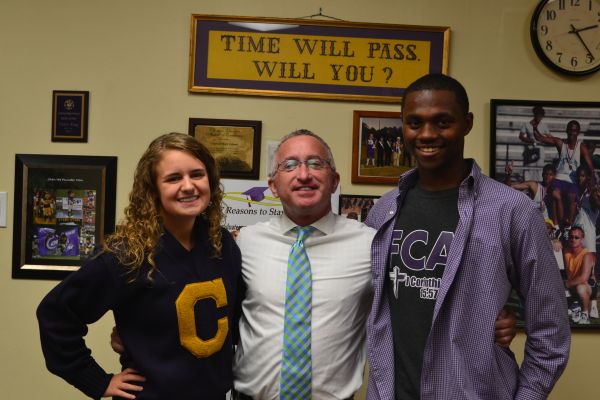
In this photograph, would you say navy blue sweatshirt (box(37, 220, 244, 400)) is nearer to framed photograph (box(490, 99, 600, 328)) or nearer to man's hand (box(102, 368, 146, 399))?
man's hand (box(102, 368, 146, 399))

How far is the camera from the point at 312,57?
2.33 metres

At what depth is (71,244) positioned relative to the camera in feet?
7.68

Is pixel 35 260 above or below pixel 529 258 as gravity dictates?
below

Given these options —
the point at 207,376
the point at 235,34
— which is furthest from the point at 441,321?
the point at 235,34

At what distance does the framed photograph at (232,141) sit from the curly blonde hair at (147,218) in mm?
786

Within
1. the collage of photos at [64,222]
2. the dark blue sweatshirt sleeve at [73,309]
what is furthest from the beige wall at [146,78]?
→ the dark blue sweatshirt sleeve at [73,309]

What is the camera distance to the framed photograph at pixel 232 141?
2309mm

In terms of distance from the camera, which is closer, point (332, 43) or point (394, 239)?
point (394, 239)

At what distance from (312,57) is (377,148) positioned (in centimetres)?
51

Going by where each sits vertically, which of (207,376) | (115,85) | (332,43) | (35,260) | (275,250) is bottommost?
(207,376)

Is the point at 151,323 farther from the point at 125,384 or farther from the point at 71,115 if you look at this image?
the point at 71,115

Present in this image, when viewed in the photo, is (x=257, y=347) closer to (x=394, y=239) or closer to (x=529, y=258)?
(x=394, y=239)

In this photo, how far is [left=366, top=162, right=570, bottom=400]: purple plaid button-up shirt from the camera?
1.29 metres

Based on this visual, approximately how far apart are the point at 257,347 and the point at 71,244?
1279 millimetres
